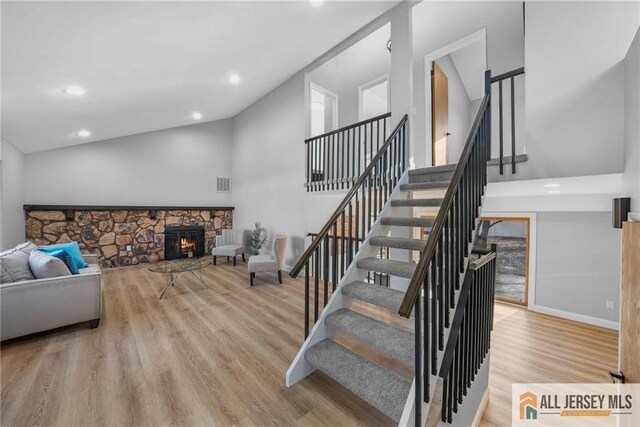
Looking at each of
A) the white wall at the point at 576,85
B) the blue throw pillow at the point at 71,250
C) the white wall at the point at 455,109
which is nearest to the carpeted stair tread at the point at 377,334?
the white wall at the point at 576,85

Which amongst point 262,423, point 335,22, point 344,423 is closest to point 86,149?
point 335,22

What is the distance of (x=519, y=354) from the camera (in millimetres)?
2678

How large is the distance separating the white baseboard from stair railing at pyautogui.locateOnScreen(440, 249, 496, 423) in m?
2.61

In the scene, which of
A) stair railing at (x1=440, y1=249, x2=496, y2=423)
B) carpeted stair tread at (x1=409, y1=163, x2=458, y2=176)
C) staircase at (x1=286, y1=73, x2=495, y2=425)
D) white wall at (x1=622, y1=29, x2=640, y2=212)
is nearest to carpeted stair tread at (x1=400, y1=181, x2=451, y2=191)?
staircase at (x1=286, y1=73, x2=495, y2=425)

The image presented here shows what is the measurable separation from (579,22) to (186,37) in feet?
12.3

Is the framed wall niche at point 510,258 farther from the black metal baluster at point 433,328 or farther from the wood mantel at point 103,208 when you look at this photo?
the wood mantel at point 103,208

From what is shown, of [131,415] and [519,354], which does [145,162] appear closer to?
[131,415]

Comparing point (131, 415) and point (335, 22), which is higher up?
point (335, 22)

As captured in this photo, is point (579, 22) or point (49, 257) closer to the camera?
point (579, 22)

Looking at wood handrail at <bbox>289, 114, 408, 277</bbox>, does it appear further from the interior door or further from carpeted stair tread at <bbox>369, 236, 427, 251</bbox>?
the interior door

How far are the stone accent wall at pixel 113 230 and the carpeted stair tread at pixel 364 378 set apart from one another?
5.96 metres

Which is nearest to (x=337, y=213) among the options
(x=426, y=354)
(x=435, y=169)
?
(x=426, y=354)

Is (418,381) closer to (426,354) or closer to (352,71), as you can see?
(426,354)

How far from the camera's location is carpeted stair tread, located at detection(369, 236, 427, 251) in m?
2.38
